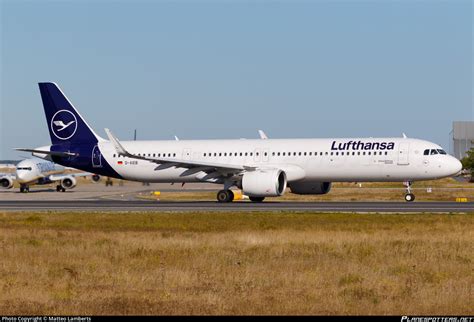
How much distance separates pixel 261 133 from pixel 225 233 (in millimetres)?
27025

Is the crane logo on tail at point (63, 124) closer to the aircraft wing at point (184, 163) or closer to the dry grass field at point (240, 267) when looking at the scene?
the aircraft wing at point (184, 163)

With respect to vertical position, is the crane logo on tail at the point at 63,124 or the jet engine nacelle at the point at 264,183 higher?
the crane logo on tail at the point at 63,124

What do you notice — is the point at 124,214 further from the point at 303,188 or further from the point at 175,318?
the point at 175,318

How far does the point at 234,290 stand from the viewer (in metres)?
15.6

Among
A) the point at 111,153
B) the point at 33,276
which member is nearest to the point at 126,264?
the point at 33,276

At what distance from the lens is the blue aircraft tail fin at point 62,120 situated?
55.4 meters

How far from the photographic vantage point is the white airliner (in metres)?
47.9

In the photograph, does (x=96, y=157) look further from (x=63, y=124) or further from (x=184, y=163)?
(x=184, y=163)

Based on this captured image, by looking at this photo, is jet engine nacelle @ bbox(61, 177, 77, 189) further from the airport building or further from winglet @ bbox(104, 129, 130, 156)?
the airport building

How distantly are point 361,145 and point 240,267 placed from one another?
30469 mm

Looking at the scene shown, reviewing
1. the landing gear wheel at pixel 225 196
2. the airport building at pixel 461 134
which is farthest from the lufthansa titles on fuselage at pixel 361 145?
the airport building at pixel 461 134

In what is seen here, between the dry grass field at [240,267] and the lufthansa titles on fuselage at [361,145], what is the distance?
51.5 feet

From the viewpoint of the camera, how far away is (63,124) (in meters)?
55.7

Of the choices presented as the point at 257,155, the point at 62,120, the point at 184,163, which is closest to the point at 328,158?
the point at 257,155
